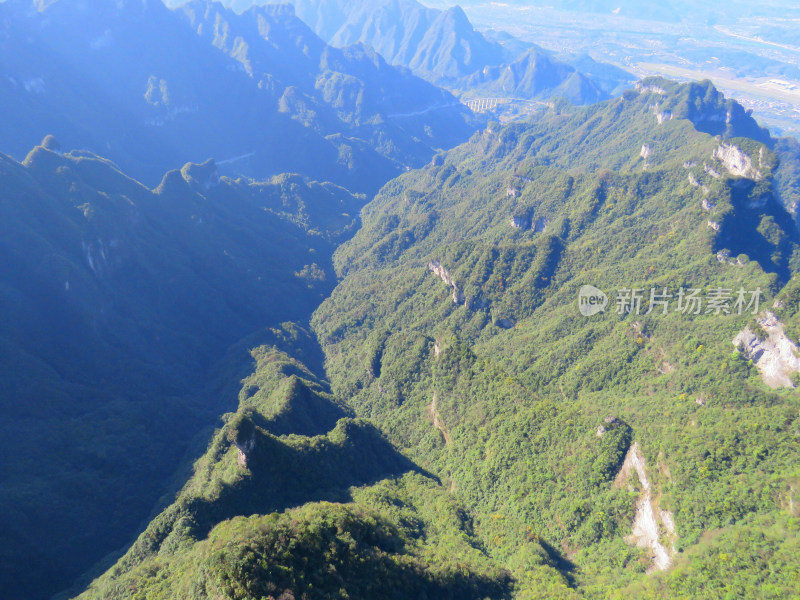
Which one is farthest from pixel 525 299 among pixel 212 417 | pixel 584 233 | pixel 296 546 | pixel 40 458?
pixel 40 458

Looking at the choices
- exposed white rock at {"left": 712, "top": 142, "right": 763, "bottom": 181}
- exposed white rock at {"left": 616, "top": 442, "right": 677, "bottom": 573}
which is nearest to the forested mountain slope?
exposed white rock at {"left": 616, "top": 442, "right": 677, "bottom": 573}

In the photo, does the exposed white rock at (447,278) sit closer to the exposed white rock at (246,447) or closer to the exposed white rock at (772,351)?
the exposed white rock at (772,351)

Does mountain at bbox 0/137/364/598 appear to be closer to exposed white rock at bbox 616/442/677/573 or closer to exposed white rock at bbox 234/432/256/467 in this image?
exposed white rock at bbox 234/432/256/467

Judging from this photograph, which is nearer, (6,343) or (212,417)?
(6,343)

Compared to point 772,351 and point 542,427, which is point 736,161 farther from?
point 542,427

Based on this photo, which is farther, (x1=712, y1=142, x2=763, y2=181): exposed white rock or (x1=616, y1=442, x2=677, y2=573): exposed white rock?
(x1=712, y1=142, x2=763, y2=181): exposed white rock

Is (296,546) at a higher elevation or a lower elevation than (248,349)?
lower

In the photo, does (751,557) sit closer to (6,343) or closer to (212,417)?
(212,417)
